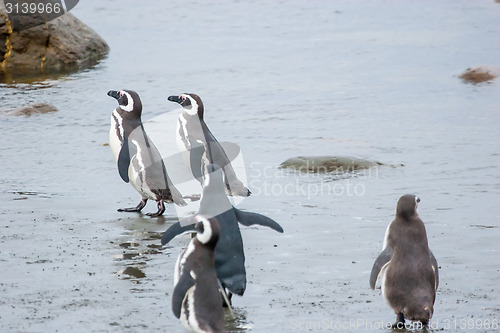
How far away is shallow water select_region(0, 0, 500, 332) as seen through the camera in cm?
537

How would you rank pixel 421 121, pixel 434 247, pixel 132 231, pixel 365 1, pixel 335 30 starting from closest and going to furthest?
pixel 434 247 < pixel 132 231 < pixel 421 121 < pixel 335 30 < pixel 365 1

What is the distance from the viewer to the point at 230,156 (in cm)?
932

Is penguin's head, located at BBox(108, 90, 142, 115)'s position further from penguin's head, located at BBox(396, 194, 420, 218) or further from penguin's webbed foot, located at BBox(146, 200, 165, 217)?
penguin's head, located at BBox(396, 194, 420, 218)

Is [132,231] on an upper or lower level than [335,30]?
upper

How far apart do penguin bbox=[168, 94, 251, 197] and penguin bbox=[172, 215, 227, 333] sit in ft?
10.1

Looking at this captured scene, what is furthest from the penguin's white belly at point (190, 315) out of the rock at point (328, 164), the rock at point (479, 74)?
the rock at point (479, 74)

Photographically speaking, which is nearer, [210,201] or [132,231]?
[210,201]

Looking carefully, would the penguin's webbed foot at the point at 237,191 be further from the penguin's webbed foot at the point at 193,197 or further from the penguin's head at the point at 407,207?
the penguin's head at the point at 407,207

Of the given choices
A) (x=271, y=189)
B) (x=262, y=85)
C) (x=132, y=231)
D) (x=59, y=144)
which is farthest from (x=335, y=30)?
(x=132, y=231)

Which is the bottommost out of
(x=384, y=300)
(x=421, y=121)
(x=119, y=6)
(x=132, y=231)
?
(x=119, y=6)

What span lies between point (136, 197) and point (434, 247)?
3.04 meters

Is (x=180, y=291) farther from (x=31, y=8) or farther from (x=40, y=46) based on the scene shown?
(x=40, y=46)

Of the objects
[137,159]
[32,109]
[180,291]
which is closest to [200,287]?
[180,291]

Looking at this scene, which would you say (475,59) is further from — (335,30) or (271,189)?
(271,189)
